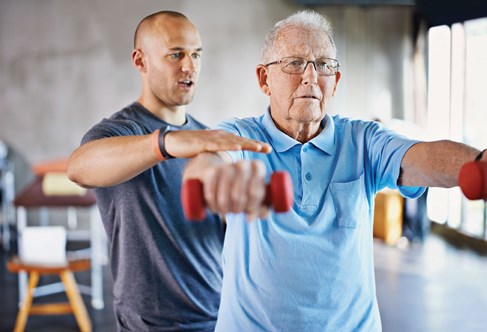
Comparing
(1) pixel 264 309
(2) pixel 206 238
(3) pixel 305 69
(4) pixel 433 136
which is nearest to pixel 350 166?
(3) pixel 305 69

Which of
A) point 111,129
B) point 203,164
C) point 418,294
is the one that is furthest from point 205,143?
point 418,294

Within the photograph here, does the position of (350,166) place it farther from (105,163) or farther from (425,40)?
(425,40)

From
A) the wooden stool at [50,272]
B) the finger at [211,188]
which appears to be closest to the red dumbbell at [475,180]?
the finger at [211,188]

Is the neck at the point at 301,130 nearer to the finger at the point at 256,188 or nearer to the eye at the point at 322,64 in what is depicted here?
the eye at the point at 322,64

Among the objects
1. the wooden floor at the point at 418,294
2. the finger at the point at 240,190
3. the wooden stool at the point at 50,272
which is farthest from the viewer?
the wooden floor at the point at 418,294

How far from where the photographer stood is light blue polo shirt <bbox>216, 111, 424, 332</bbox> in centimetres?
143

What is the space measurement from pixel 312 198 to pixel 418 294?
4.49 m

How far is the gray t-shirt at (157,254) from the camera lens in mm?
1994

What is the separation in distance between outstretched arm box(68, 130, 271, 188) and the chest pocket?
1.08 ft

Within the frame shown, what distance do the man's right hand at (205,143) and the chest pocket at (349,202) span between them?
1.07 ft

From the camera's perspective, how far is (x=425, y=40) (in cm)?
915

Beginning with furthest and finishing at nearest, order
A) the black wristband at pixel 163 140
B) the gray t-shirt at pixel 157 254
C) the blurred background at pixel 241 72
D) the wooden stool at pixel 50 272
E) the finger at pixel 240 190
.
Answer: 1. the blurred background at pixel 241 72
2. the wooden stool at pixel 50 272
3. the gray t-shirt at pixel 157 254
4. the black wristband at pixel 163 140
5. the finger at pixel 240 190

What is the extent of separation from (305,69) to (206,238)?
751mm

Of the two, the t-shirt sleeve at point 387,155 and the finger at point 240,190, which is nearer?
the finger at point 240,190
